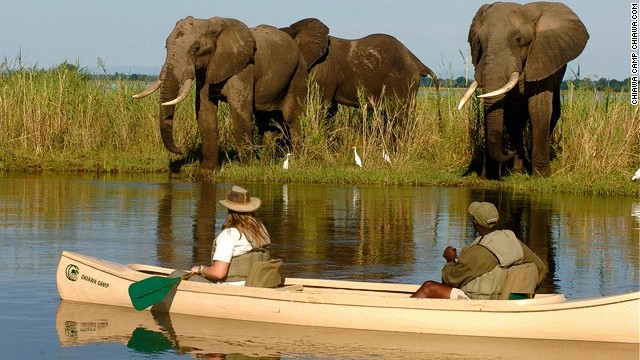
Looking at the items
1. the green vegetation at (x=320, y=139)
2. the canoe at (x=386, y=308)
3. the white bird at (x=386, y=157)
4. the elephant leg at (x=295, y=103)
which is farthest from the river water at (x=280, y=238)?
the elephant leg at (x=295, y=103)

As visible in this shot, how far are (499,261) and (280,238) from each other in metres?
6.04

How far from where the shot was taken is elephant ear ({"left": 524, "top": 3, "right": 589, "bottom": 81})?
22.9m

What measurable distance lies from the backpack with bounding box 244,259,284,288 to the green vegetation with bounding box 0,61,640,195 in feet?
39.3

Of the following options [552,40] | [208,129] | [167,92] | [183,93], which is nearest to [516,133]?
[552,40]

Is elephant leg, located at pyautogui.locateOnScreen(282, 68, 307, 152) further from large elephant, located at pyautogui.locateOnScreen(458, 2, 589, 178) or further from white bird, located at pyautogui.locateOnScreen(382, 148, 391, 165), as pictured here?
large elephant, located at pyautogui.locateOnScreen(458, 2, 589, 178)

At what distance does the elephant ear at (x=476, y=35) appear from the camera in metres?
23.2

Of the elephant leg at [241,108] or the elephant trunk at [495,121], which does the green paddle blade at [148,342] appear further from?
the elephant leg at [241,108]

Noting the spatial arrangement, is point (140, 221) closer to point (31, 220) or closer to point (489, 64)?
point (31, 220)

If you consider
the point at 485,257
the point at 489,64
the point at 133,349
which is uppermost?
the point at 489,64

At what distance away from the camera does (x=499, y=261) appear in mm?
11086

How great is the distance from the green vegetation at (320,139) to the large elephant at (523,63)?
752 millimetres

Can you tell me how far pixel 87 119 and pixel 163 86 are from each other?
367 centimetres

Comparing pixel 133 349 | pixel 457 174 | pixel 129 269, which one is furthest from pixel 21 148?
pixel 133 349

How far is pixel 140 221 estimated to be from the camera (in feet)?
59.6
